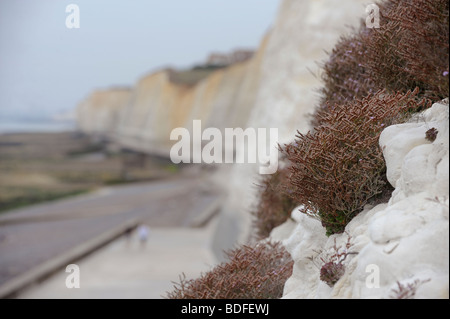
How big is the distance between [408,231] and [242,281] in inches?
64.3

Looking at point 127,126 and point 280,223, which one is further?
point 127,126

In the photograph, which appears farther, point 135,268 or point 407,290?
point 135,268

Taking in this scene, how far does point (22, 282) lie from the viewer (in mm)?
12867

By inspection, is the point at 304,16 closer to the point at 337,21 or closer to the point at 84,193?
the point at 337,21

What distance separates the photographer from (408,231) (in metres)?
3.14

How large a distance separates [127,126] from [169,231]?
6931cm

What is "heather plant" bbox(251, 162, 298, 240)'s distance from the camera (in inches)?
257

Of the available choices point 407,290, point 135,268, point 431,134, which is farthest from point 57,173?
point 407,290

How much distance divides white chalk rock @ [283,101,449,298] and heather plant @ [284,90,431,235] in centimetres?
17

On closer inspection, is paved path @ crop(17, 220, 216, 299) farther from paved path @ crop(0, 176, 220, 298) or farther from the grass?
the grass

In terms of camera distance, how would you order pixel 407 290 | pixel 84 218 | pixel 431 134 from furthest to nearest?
pixel 84 218
pixel 431 134
pixel 407 290

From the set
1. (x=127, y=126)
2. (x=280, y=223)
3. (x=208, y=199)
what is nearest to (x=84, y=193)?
(x=208, y=199)

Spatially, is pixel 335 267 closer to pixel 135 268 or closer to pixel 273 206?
pixel 273 206

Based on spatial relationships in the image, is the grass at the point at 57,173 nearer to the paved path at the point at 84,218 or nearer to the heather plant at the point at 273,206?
the paved path at the point at 84,218
